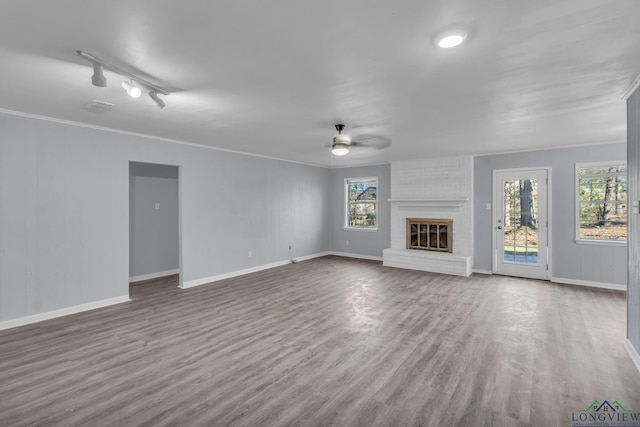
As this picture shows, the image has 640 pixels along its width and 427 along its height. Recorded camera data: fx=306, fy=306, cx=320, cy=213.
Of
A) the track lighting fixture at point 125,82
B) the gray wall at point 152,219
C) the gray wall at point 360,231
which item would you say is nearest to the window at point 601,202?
the gray wall at point 360,231

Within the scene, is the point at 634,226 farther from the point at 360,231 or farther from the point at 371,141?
the point at 360,231

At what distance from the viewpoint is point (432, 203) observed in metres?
6.92

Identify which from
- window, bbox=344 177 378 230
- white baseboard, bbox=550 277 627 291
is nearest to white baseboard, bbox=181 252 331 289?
window, bbox=344 177 378 230

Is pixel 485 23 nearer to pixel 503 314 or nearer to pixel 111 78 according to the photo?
pixel 111 78

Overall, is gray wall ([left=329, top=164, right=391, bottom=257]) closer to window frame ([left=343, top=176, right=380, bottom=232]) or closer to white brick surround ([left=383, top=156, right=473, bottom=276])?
window frame ([left=343, top=176, right=380, bottom=232])

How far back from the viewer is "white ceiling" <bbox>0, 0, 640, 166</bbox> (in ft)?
5.56

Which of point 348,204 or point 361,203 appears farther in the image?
point 348,204

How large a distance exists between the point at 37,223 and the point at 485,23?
5060mm

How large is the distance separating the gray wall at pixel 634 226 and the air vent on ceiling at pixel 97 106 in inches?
201

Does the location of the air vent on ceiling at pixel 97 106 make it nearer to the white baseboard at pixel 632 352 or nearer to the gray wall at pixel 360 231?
the white baseboard at pixel 632 352

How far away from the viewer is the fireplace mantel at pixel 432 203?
655 cm

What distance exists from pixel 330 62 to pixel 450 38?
32.9 inches

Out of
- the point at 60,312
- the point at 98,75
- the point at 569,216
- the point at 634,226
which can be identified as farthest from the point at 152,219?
the point at 569,216

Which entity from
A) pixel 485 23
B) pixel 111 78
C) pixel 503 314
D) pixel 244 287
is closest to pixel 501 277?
pixel 503 314
